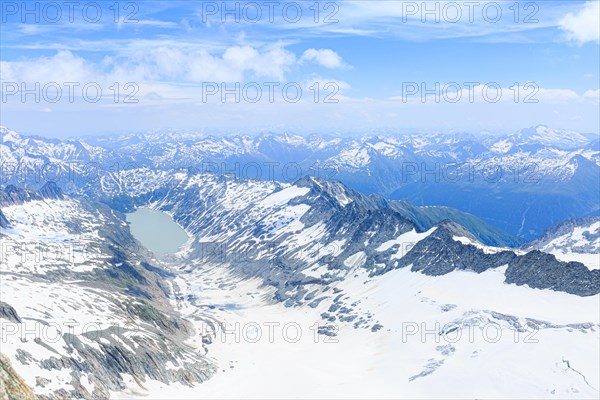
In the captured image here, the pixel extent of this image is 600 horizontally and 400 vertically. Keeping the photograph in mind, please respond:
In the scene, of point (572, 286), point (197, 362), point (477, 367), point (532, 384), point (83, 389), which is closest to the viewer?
point (83, 389)

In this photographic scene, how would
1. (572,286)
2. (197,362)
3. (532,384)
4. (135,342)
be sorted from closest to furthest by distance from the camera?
(532,384)
(135,342)
(197,362)
(572,286)

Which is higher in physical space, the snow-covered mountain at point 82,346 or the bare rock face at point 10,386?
the bare rock face at point 10,386

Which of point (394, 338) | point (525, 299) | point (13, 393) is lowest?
point (394, 338)

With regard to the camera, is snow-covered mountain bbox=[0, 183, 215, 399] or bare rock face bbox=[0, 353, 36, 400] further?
snow-covered mountain bbox=[0, 183, 215, 399]

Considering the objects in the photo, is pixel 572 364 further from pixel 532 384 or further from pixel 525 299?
pixel 525 299

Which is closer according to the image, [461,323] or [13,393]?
[13,393]

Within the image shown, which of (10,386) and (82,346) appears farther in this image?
(82,346)

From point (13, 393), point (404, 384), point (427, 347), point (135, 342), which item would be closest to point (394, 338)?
point (427, 347)

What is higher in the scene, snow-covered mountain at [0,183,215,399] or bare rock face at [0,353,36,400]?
bare rock face at [0,353,36,400]

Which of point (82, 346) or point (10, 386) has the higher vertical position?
point (10, 386)

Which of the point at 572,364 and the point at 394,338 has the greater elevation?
the point at 572,364

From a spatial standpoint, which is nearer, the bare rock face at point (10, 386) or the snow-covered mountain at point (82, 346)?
the bare rock face at point (10, 386)
